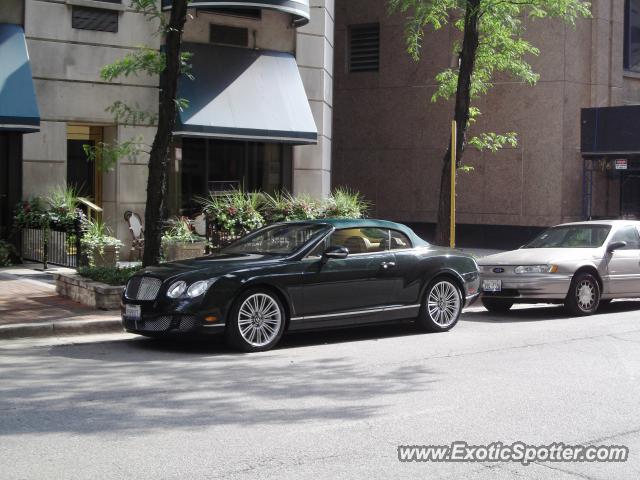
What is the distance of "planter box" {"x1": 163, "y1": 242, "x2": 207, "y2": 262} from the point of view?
666 inches

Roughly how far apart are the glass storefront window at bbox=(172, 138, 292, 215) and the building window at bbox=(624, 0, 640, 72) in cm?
1212

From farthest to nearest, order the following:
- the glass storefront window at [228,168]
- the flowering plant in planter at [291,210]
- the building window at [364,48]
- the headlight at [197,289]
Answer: the building window at [364,48] < the glass storefront window at [228,168] < the flowering plant in planter at [291,210] < the headlight at [197,289]

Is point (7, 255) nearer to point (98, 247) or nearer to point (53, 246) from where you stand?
point (53, 246)

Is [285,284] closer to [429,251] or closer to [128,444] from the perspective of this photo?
[429,251]

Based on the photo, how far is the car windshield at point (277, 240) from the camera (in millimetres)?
11336

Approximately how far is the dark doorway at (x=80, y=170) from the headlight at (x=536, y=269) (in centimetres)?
1005

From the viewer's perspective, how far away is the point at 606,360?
33.3 feet

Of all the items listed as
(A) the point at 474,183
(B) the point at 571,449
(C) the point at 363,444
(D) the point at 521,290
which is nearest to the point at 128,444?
(C) the point at 363,444

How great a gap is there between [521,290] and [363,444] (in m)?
8.21

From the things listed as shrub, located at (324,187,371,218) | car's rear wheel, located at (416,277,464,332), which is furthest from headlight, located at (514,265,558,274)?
shrub, located at (324,187,371,218)

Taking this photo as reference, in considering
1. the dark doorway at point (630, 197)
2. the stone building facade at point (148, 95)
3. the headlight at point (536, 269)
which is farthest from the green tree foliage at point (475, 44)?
the dark doorway at point (630, 197)

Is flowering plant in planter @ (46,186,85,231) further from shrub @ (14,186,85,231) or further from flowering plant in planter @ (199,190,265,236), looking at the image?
flowering plant in planter @ (199,190,265,236)

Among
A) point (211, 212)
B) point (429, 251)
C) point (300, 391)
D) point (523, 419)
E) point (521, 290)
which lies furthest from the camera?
point (211, 212)

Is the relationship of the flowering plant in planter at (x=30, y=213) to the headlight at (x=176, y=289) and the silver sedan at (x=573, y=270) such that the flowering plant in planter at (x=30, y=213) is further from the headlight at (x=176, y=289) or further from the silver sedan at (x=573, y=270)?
the silver sedan at (x=573, y=270)
